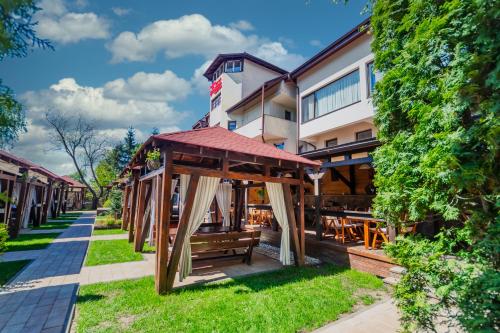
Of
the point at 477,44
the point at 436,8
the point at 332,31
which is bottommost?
the point at 477,44

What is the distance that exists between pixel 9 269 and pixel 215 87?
70.6ft

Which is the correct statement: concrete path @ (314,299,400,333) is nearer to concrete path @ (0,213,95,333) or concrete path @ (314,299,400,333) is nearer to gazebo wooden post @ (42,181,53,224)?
concrete path @ (0,213,95,333)

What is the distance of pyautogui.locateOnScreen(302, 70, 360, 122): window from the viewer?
12023 millimetres

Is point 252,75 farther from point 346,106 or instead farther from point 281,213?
point 281,213

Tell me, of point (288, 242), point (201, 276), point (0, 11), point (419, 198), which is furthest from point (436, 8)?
point (201, 276)

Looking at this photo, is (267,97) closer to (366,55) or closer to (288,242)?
(366,55)

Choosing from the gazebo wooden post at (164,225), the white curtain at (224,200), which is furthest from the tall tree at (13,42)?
the white curtain at (224,200)

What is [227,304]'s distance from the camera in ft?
15.1

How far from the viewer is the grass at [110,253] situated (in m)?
7.66

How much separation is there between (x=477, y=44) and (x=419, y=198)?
5.80 ft

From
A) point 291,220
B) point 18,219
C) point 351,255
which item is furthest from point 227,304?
point 18,219

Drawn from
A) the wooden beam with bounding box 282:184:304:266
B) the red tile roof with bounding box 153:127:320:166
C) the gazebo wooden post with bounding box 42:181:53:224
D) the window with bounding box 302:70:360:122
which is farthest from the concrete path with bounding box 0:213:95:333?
the window with bounding box 302:70:360:122

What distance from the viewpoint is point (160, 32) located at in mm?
9625

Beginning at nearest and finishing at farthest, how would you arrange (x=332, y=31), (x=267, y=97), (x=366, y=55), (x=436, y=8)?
1. (x=436, y=8)
2. (x=366, y=55)
3. (x=332, y=31)
4. (x=267, y=97)
